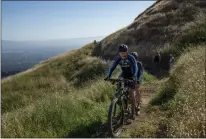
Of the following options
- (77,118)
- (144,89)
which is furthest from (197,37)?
(77,118)

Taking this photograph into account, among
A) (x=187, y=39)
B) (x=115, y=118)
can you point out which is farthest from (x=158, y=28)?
Result: (x=115, y=118)

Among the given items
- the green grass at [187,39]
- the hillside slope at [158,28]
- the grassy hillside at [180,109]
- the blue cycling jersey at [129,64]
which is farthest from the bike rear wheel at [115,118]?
the hillside slope at [158,28]

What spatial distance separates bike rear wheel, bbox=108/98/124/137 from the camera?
720 centimetres

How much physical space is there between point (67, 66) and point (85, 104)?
92.5 ft

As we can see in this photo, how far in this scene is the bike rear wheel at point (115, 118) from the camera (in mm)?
7195

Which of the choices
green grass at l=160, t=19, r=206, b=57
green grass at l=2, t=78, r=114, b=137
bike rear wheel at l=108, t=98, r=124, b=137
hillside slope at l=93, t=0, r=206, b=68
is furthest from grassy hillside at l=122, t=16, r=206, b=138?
hillside slope at l=93, t=0, r=206, b=68

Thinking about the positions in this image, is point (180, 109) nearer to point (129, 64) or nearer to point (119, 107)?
point (119, 107)

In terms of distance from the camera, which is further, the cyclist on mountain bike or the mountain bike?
the cyclist on mountain bike

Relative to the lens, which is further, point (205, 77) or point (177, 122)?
point (205, 77)

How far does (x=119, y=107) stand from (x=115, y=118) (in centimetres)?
47

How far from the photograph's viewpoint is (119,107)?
8.12 metres

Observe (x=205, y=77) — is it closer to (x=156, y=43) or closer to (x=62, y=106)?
(x=62, y=106)

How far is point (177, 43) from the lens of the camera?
26.8 meters

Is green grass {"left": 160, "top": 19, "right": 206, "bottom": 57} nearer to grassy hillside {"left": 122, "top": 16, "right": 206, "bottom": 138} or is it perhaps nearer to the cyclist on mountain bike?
grassy hillside {"left": 122, "top": 16, "right": 206, "bottom": 138}
